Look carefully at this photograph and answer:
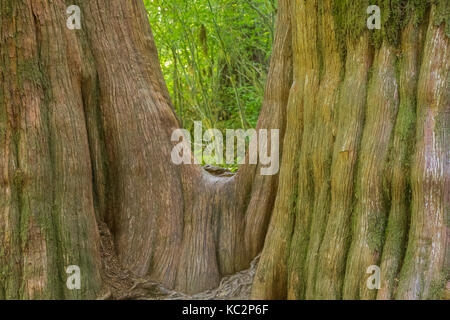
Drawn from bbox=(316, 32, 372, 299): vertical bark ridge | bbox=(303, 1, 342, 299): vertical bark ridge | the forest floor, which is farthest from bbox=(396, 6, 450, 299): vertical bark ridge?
the forest floor

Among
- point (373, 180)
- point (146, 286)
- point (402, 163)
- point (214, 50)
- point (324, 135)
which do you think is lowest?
point (146, 286)

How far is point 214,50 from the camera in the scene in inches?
390

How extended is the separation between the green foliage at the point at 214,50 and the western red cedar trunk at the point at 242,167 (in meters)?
3.51

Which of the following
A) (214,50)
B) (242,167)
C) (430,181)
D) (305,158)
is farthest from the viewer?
(214,50)

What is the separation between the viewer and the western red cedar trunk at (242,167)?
3152mm

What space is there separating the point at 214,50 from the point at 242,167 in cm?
587

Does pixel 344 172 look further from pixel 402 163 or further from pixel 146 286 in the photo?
pixel 146 286

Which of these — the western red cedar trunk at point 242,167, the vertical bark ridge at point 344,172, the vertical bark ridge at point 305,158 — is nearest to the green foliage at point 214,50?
the western red cedar trunk at point 242,167

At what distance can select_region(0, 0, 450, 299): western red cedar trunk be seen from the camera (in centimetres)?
315

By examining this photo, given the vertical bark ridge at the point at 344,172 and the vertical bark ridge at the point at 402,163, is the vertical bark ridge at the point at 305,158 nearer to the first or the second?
the vertical bark ridge at the point at 344,172

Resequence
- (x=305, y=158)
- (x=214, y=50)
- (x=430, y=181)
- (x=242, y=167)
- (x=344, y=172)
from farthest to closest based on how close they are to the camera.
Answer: (x=214, y=50) → (x=242, y=167) → (x=305, y=158) → (x=344, y=172) → (x=430, y=181)

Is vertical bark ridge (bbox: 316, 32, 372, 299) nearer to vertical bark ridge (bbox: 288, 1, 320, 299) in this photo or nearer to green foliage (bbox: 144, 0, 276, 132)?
vertical bark ridge (bbox: 288, 1, 320, 299)

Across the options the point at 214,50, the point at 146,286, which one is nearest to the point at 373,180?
the point at 146,286

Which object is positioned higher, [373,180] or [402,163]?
[402,163]
